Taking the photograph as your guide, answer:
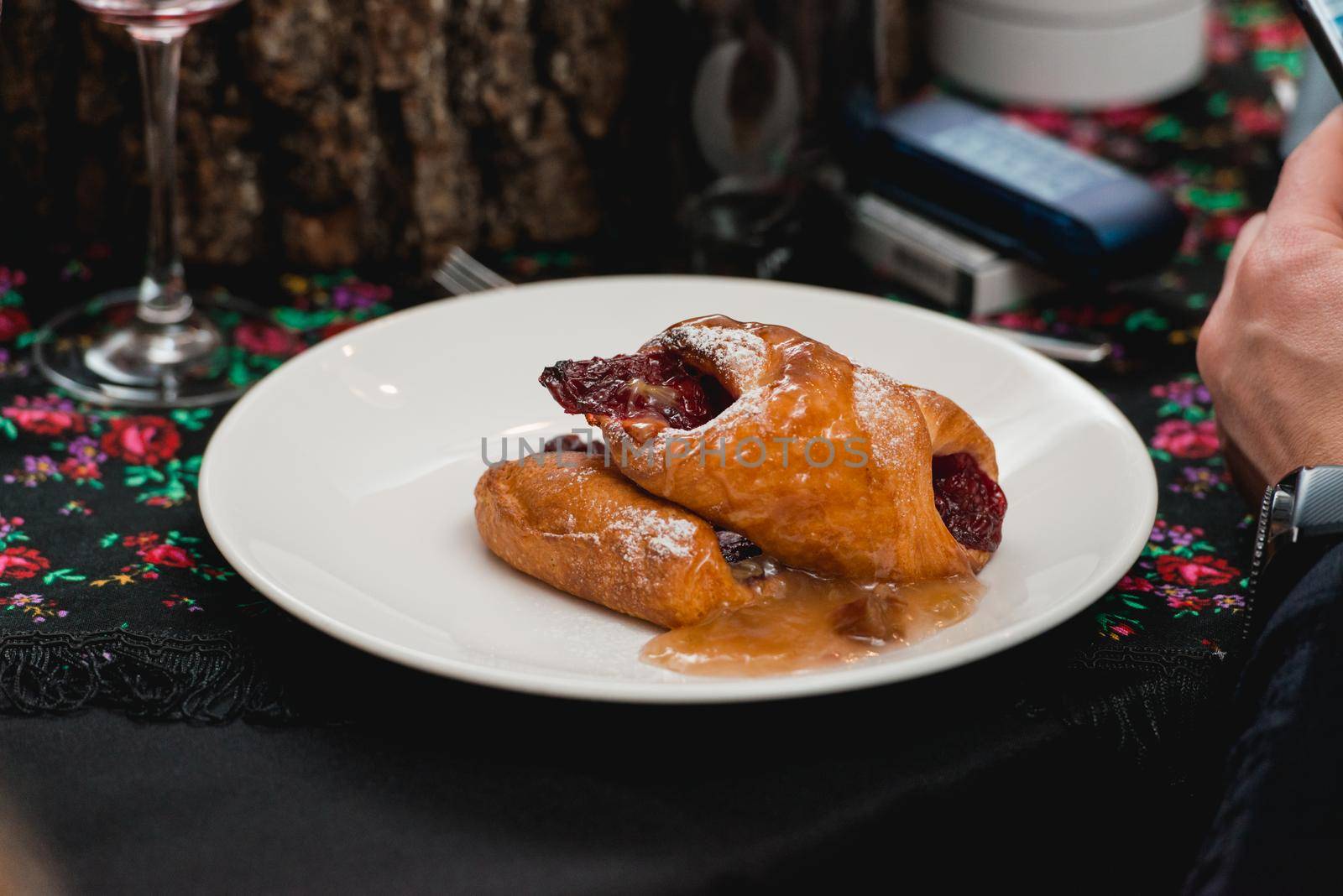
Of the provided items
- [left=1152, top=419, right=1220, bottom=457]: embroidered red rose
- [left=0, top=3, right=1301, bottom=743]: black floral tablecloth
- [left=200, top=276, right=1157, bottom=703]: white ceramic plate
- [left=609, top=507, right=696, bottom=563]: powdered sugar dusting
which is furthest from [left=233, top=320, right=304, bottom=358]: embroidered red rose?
[left=1152, top=419, right=1220, bottom=457]: embroidered red rose

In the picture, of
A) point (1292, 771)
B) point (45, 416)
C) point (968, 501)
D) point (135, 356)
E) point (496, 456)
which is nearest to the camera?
point (1292, 771)

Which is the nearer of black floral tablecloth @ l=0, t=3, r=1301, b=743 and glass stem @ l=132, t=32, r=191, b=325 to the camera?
black floral tablecloth @ l=0, t=3, r=1301, b=743

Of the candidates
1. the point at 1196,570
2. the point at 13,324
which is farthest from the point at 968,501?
the point at 13,324

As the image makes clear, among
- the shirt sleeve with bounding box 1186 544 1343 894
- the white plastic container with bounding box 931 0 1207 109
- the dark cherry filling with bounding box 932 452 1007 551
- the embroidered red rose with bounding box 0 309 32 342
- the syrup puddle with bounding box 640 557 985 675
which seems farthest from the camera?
the white plastic container with bounding box 931 0 1207 109

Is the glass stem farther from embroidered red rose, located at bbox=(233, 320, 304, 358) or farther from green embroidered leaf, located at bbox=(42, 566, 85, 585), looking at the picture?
green embroidered leaf, located at bbox=(42, 566, 85, 585)

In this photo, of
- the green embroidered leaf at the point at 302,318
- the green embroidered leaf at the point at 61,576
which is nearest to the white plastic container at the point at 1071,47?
the green embroidered leaf at the point at 302,318

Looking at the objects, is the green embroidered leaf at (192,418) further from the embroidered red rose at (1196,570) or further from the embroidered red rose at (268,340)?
the embroidered red rose at (1196,570)

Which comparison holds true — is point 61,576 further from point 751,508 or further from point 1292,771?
point 1292,771
